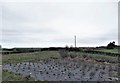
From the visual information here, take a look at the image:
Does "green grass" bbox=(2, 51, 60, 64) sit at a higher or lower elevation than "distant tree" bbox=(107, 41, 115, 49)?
lower

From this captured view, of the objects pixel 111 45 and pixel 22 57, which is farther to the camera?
pixel 111 45

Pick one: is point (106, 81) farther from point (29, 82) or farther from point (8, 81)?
point (8, 81)

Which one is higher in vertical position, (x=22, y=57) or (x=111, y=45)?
(x=111, y=45)

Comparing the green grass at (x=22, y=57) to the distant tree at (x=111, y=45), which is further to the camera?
the distant tree at (x=111, y=45)

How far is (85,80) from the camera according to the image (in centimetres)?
1562

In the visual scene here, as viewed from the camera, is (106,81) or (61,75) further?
(61,75)

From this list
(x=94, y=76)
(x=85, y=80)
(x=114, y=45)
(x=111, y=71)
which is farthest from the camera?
(x=114, y=45)

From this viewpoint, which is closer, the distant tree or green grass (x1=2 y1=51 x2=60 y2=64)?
green grass (x1=2 y1=51 x2=60 y2=64)

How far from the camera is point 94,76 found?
671 inches

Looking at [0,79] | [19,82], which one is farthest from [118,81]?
[0,79]

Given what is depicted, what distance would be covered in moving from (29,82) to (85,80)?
322 centimetres

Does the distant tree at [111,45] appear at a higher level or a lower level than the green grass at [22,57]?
higher

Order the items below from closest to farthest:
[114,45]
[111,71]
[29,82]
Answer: [29,82]
[111,71]
[114,45]

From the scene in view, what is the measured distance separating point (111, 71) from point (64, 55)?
12.2 m
